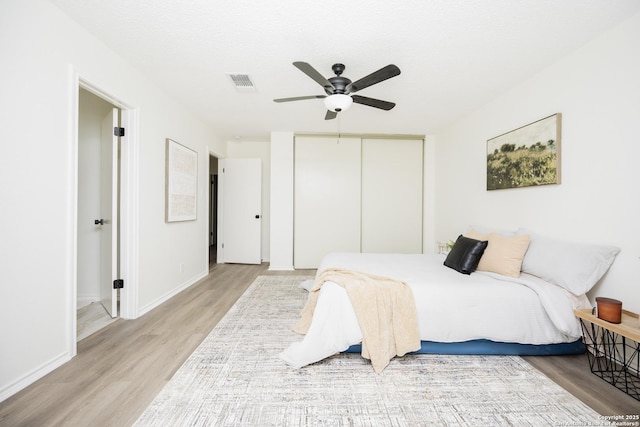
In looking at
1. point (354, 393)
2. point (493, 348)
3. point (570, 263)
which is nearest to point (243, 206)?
point (354, 393)

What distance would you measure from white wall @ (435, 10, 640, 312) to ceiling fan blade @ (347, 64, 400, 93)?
157 cm

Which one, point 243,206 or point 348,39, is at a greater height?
point 348,39

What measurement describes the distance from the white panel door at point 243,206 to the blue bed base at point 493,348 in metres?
3.45

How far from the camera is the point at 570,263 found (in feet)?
6.42

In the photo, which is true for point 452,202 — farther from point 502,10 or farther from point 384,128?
point 502,10

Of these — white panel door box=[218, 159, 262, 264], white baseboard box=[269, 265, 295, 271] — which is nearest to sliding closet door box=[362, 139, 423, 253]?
white baseboard box=[269, 265, 295, 271]

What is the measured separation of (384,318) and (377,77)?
72.0 inches

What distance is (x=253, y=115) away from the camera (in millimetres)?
3686

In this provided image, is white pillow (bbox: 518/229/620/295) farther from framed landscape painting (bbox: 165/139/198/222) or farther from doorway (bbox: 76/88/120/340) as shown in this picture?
doorway (bbox: 76/88/120/340)

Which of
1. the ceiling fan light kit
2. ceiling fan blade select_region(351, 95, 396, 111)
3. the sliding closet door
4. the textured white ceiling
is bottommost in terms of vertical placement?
the sliding closet door

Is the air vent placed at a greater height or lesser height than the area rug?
greater

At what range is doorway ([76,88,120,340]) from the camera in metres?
2.63

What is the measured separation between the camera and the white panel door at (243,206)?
Result: 16.3 feet

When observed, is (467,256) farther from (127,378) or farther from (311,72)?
(127,378)
